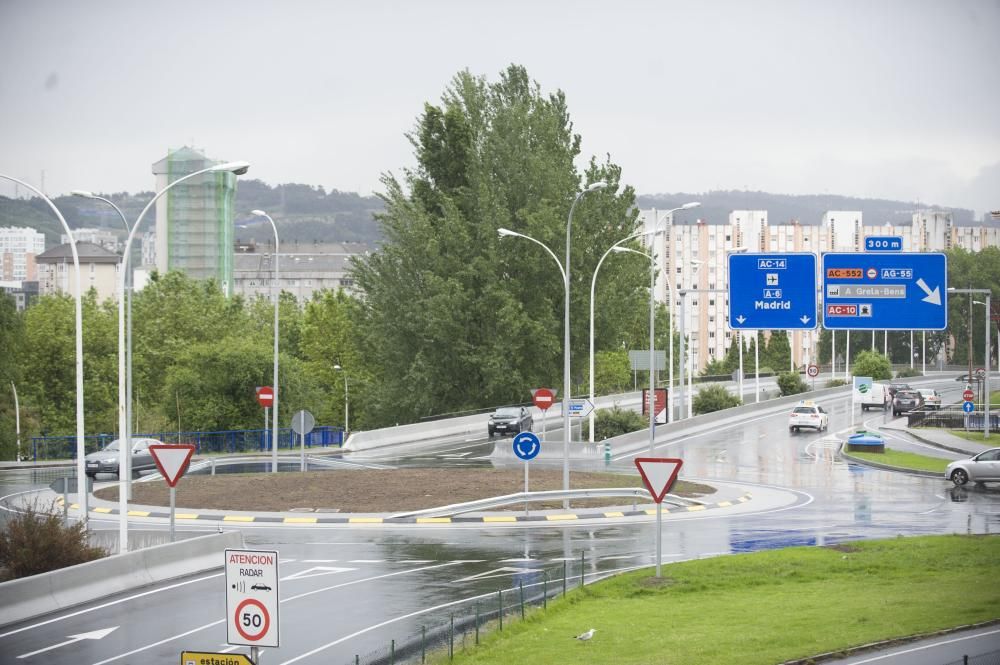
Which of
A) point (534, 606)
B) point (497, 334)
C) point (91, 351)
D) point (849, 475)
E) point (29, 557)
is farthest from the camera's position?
point (91, 351)

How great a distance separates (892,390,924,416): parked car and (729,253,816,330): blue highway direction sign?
1543 inches

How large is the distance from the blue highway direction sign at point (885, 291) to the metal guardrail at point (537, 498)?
25.7 ft

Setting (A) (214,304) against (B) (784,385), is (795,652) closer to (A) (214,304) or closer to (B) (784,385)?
(B) (784,385)

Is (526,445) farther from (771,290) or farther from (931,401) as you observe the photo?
(931,401)

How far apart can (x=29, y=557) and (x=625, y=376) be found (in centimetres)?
8600

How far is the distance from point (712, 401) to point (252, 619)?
65398mm

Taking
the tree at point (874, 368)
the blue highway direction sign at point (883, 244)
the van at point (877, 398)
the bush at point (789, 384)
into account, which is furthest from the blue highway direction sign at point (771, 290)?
the tree at point (874, 368)

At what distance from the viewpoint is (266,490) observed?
123ft

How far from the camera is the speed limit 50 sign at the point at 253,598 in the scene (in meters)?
11.1

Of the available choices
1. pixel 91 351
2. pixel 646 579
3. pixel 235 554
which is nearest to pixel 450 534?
pixel 646 579

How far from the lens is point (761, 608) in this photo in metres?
18.4

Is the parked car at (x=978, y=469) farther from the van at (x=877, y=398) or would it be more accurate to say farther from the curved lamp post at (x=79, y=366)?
the van at (x=877, y=398)

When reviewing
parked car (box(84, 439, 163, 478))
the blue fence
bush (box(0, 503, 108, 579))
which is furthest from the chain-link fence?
the blue fence

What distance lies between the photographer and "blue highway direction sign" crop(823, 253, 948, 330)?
3728cm
